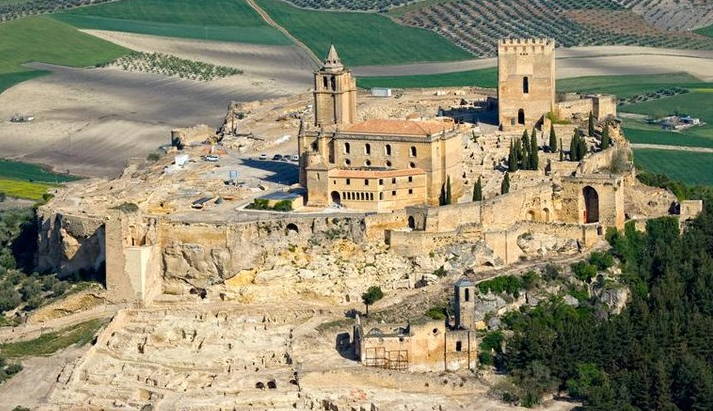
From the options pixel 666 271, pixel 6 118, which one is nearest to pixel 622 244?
pixel 666 271

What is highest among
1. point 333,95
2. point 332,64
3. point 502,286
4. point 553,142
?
point 332,64

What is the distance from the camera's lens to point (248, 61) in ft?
452

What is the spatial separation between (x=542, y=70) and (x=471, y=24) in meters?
62.9

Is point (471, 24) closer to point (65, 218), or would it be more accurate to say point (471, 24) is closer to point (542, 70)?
point (542, 70)

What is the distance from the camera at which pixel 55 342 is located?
75.3 meters

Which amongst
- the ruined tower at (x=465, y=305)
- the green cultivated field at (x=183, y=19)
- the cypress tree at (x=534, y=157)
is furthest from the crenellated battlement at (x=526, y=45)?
the green cultivated field at (x=183, y=19)

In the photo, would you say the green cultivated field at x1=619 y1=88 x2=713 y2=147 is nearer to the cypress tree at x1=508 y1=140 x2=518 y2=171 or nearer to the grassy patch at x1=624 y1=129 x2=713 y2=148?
the grassy patch at x1=624 y1=129 x2=713 y2=148

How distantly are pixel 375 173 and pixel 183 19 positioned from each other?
7517cm

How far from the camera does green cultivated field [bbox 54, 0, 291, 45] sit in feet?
479

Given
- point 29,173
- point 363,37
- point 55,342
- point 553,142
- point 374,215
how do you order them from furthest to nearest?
point 363,37 → point 29,173 → point 553,142 → point 374,215 → point 55,342

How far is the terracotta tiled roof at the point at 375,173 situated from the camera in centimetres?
7838

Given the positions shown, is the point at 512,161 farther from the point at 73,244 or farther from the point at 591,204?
the point at 73,244

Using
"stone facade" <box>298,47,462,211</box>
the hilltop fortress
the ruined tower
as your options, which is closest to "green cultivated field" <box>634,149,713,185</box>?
the hilltop fortress

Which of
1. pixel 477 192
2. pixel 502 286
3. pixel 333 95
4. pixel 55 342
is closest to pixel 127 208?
pixel 55 342
